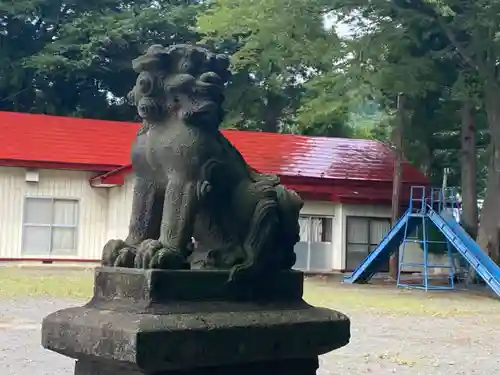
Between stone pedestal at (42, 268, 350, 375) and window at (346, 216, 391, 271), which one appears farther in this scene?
window at (346, 216, 391, 271)

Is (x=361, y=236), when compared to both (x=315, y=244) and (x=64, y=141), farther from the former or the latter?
(x=64, y=141)

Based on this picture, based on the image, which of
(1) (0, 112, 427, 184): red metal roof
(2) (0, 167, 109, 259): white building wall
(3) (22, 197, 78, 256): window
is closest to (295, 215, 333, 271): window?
(1) (0, 112, 427, 184): red metal roof

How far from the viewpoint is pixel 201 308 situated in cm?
345

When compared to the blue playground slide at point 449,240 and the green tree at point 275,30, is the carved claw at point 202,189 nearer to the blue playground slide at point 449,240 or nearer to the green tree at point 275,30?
the blue playground slide at point 449,240

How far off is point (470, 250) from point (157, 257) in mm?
18065

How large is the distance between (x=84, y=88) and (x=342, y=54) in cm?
1676

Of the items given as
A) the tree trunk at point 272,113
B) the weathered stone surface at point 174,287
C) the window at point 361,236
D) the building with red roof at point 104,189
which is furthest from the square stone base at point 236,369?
the tree trunk at point 272,113

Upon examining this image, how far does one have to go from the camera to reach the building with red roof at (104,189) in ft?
81.9

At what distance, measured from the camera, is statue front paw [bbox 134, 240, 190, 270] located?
3424 millimetres

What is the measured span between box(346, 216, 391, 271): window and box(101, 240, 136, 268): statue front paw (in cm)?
2352

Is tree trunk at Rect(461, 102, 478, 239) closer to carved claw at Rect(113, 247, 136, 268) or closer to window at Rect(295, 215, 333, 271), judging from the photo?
window at Rect(295, 215, 333, 271)

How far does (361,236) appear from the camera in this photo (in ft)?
89.4

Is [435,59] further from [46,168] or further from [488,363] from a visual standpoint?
[488,363]

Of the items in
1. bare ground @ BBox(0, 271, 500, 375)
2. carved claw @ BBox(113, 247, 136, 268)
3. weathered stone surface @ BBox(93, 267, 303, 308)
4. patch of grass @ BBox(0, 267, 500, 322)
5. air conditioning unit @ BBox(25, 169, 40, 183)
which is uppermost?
air conditioning unit @ BBox(25, 169, 40, 183)
